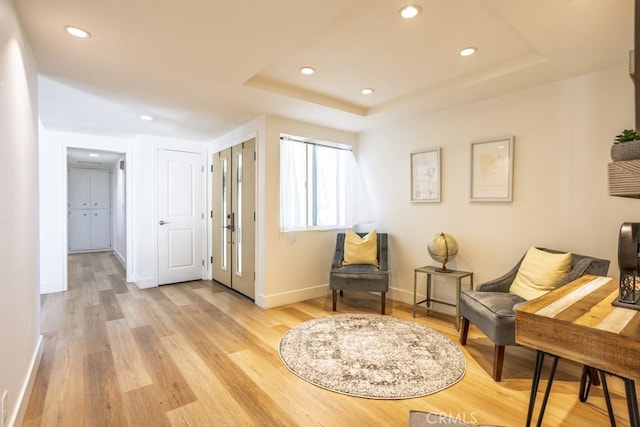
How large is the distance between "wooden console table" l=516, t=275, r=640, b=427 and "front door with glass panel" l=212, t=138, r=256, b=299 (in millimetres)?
3266

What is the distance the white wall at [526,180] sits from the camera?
2.54 meters

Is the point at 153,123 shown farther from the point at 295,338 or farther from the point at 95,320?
the point at 295,338

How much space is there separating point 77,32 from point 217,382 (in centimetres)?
249

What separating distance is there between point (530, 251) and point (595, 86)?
145 cm

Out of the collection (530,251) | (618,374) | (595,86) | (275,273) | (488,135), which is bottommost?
(275,273)

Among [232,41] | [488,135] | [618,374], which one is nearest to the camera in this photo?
[618,374]

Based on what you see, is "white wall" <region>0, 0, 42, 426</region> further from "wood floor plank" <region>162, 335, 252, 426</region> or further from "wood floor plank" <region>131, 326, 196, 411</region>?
"wood floor plank" <region>162, 335, 252, 426</region>

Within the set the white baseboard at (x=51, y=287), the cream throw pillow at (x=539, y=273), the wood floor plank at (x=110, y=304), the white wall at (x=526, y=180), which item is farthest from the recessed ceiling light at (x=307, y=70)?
the white baseboard at (x=51, y=287)

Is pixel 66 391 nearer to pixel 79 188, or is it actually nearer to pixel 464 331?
pixel 464 331

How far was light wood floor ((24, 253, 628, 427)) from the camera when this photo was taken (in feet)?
6.03

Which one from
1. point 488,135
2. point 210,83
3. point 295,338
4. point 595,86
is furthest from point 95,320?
point 595,86

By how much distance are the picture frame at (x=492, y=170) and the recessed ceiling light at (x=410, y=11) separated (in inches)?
69.4

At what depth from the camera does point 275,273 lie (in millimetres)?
3877

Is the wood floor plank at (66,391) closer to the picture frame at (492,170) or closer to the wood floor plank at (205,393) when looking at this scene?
the wood floor plank at (205,393)
